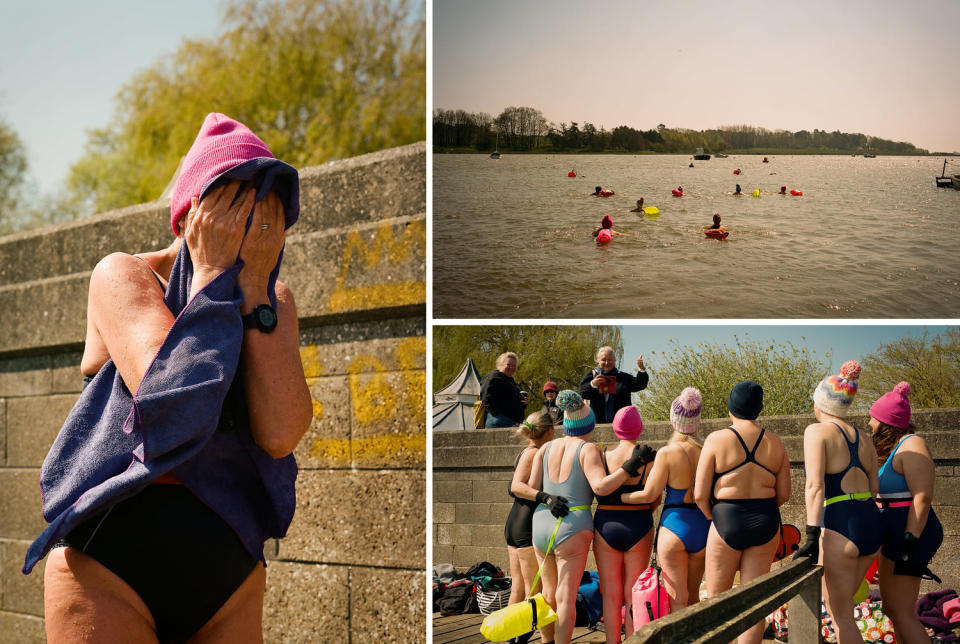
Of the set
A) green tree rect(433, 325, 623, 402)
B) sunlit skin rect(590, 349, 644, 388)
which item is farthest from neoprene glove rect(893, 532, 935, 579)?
green tree rect(433, 325, 623, 402)

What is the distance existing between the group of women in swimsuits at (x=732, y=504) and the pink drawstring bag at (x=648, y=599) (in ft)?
0.31

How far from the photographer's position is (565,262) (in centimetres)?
1591

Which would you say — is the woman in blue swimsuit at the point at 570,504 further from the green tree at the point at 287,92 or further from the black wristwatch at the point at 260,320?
the green tree at the point at 287,92

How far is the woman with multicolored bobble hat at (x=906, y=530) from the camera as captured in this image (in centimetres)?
531

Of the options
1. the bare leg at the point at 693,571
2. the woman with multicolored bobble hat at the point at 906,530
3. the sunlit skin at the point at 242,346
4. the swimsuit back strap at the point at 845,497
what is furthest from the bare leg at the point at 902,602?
the sunlit skin at the point at 242,346

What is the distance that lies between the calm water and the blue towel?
1201 cm

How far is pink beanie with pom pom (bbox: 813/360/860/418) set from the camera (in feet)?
17.0

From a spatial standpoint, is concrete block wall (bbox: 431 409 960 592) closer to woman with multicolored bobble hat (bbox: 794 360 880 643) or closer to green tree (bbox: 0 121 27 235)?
woman with multicolored bobble hat (bbox: 794 360 880 643)

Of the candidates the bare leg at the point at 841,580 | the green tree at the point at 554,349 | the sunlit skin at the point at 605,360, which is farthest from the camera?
the green tree at the point at 554,349

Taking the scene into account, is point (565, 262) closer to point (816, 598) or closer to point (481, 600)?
point (481, 600)

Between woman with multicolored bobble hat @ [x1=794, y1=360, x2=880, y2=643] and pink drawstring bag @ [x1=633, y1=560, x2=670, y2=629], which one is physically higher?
woman with multicolored bobble hat @ [x1=794, y1=360, x2=880, y2=643]

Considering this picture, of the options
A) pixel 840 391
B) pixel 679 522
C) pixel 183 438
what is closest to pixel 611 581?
pixel 679 522

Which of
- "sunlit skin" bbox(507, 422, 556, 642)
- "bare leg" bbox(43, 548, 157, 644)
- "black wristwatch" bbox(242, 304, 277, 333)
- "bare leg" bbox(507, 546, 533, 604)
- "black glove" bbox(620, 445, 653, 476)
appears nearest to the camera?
"bare leg" bbox(43, 548, 157, 644)

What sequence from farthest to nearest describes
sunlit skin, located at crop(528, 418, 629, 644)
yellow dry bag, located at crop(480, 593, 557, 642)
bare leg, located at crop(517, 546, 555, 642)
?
bare leg, located at crop(517, 546, 555, 642)
sunlit skin, located at crop(528, 418, 629, 644)
yellow dry bag, located at crop(480, 593, 557, 642)
